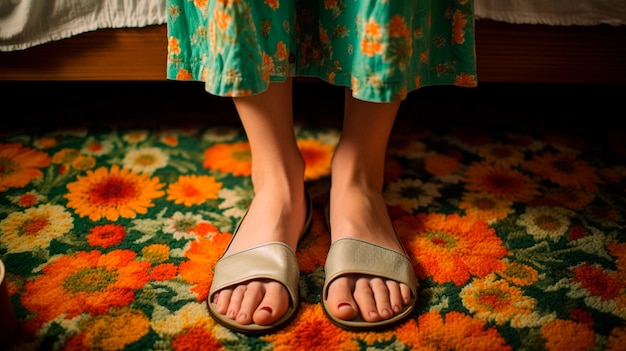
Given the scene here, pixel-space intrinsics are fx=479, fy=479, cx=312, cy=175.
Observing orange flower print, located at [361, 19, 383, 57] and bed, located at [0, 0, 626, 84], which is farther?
bed, located at [0, 0, 626, 84]

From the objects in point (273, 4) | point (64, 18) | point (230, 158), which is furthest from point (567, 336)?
point (64, 18)

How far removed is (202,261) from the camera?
0.70m

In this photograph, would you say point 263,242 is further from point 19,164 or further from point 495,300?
point 19,164

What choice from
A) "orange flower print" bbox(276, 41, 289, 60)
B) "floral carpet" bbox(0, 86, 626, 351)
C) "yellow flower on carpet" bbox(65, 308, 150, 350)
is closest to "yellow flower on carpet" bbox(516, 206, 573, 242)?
"floral carpet" bbox(0, 86, 626, 351)

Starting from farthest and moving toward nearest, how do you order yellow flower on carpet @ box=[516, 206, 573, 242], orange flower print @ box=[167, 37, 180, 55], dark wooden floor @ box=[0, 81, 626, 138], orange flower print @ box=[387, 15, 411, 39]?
dark wooden floor @ box=[0, 81, 626, 138]
yellow flower on carpet @ box=[516, 206, 573, 242]
orange flower print @ box=[167, 37, 180, 55]
orange flower print @ box=[387, 15, 411, 39]

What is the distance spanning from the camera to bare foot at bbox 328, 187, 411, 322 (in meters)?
0.59

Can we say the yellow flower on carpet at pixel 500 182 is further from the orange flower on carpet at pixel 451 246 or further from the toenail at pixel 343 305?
the toenail at pixel 343 305

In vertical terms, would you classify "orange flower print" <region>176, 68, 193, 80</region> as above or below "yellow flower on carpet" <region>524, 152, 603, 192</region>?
above

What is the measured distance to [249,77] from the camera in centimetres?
56

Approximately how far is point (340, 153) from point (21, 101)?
0.85 metres

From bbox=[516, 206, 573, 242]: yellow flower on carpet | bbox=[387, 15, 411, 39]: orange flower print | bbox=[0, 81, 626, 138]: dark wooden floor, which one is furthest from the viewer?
bbox=[0, 81, 626, 138]: dark wooden floor

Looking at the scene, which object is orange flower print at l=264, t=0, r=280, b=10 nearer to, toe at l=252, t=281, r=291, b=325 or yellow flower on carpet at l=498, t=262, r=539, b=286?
toe at l=252, t=281, r=291, b=325

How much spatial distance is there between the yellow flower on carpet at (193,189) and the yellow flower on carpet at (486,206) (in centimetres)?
44

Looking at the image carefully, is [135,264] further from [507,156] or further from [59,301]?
[507,156]
